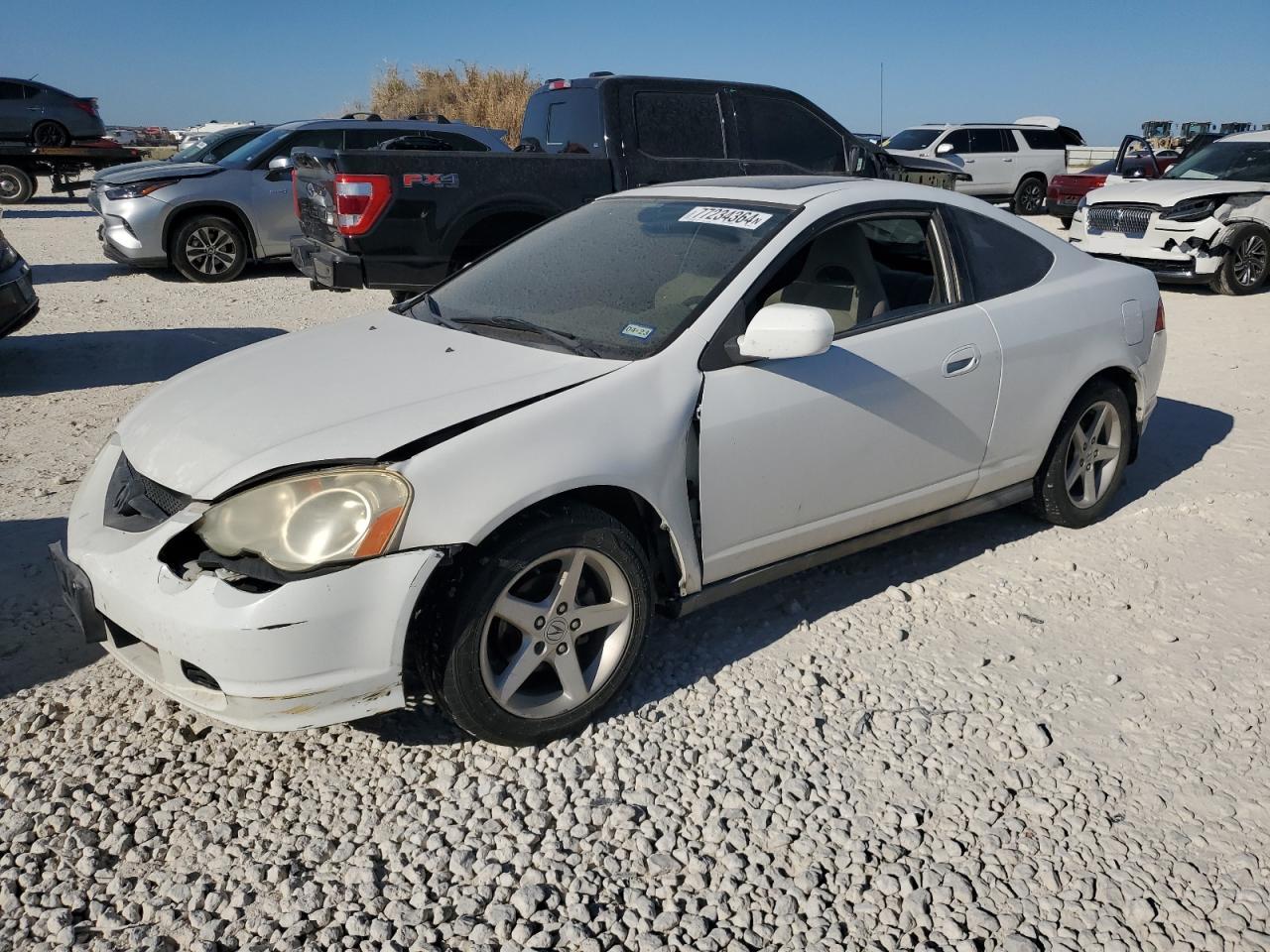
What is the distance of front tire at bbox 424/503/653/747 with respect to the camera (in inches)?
112

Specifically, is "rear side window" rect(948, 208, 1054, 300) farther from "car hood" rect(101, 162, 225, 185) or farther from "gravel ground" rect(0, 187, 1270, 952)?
"car hood" rect(101, 162, 225, 185)

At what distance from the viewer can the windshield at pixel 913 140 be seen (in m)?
19.4

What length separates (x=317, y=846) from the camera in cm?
270

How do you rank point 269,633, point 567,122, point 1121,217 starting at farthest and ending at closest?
point 1121,217
point 567,122
point 269,633

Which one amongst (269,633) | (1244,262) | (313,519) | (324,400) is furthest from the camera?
(1244,262)

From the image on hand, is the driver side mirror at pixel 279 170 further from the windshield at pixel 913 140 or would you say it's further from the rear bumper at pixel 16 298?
the windshield at pixel 913 140

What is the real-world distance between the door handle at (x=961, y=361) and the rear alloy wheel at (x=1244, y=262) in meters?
8.63

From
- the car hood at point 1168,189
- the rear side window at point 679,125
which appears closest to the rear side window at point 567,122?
the rear side window at point 679,125

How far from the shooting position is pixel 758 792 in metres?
2.94

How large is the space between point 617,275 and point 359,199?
4056mm

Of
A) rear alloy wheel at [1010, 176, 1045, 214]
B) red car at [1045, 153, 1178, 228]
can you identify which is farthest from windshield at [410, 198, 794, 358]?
rear alloy wheel at [1010, 176, 1045, 214]

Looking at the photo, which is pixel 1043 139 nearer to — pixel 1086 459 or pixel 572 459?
pixel 1086 459

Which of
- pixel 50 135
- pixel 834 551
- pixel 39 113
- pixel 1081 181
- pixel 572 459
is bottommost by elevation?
pixel 1081 181

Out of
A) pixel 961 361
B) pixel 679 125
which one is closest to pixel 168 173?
pixel 679 125
